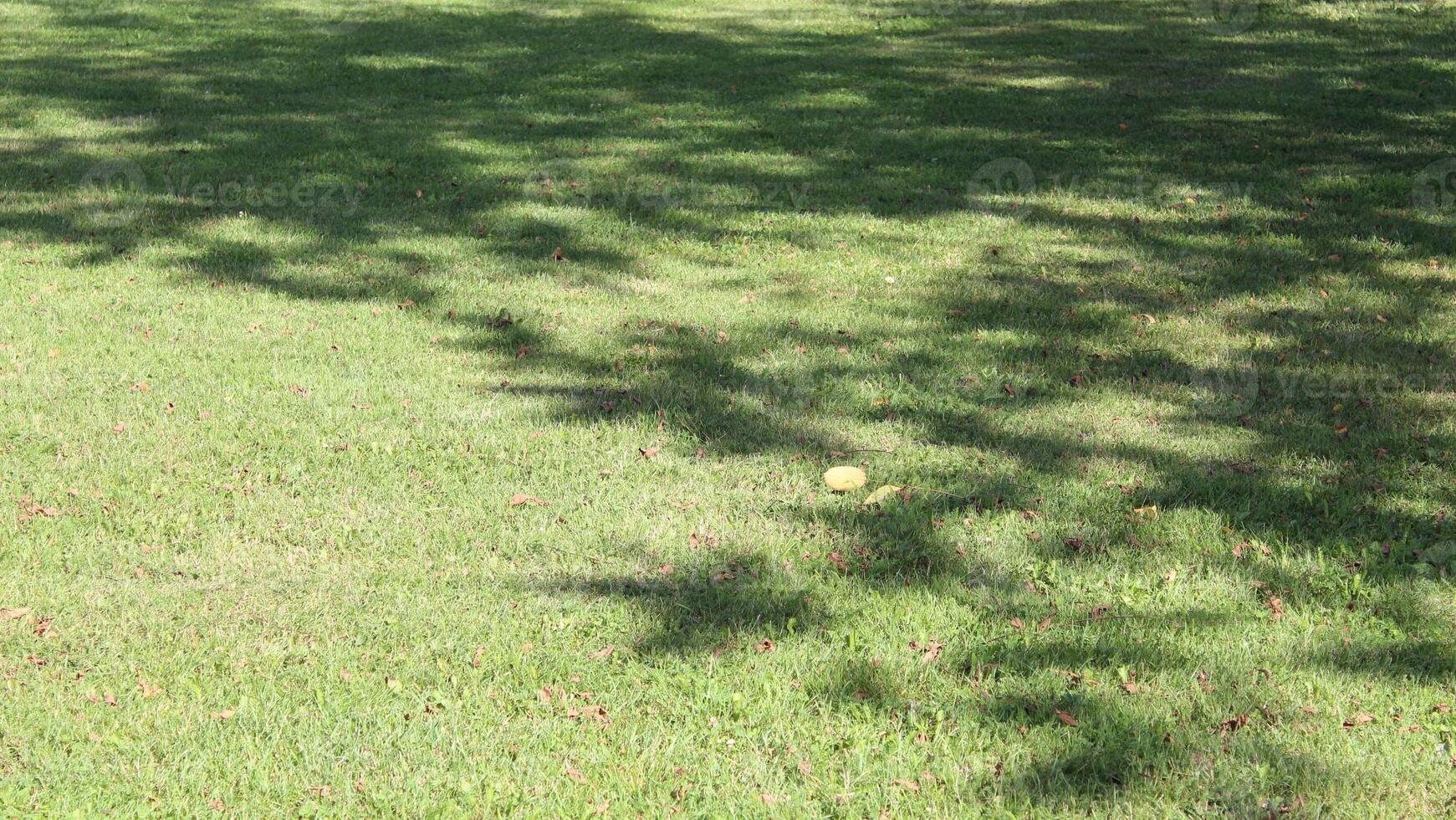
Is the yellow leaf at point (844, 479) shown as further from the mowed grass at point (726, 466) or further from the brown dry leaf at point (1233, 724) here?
the brown dry leaf at point (1233, 724)

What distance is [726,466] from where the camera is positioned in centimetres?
507

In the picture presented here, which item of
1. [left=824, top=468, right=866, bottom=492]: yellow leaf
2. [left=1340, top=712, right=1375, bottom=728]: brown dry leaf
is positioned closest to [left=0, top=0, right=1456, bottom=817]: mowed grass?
[left=1340, top=712, right=1375, bottom=728]: brown dry leaf

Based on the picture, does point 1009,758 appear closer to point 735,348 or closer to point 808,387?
point 808,387

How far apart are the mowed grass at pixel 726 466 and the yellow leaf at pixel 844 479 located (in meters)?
0.11

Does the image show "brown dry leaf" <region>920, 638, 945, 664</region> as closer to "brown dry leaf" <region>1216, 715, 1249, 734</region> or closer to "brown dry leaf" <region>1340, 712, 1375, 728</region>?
"brown dry leaf" <region>1216, 715, 1249, 734</region>

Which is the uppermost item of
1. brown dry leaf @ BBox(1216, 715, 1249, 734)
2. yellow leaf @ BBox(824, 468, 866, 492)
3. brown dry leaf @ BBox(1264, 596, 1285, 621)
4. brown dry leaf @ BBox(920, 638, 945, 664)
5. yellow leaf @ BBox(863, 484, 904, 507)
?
yellow leaf @ BBox(824, 468, 866, 492)

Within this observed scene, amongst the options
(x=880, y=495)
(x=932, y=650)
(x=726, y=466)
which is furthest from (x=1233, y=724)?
(x=726, y=466)

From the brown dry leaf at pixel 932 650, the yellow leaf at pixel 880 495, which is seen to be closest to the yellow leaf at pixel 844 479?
the yellow leaf at pixel 880 495

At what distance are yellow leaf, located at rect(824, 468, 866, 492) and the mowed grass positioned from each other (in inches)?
4.4

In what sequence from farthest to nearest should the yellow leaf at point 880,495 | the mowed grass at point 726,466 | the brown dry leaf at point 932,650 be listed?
the yellow leaf at point 880,495
the brown dry leaf at point 932,650
the mowed grass at point 726,466

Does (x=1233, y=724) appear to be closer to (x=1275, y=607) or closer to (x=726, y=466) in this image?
(x=1275, y=607)

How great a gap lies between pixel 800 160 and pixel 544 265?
3.00m

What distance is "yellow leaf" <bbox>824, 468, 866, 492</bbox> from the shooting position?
4.88 metres

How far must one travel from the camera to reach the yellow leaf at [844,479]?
4879 millimetres
